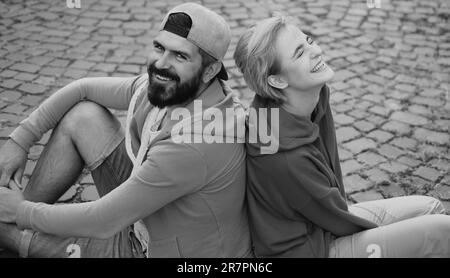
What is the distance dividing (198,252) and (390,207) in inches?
48.6

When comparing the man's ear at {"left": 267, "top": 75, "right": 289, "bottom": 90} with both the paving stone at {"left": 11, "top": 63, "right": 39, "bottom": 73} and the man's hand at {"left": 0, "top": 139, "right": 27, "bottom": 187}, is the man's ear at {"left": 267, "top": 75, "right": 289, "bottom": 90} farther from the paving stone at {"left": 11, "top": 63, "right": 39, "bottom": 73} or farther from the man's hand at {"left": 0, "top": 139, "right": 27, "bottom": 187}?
the paving stone at {"left": 11, "top": 63, "right": 39, "bottom": 73}

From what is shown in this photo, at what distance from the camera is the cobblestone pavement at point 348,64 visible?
4426mm

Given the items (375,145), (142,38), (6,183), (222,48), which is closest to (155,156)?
(222,48)

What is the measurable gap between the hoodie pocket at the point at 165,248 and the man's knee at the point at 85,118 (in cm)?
86

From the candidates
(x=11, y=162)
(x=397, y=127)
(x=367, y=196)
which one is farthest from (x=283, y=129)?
(x=397, y=127)

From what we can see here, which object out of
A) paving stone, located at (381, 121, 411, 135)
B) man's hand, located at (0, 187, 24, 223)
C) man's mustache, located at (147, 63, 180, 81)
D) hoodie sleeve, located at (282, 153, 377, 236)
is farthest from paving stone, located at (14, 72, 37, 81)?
hoodie sleeve, located at (282, 153, 377, 236)

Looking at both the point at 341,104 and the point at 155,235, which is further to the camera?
the point at 341,104

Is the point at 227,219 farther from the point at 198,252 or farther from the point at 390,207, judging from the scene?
the point at 390,207

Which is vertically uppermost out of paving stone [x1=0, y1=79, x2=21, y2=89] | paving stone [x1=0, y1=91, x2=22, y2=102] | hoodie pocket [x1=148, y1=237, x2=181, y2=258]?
hoodie pocket [x1=148, y1=237, x2=181, y2=258]

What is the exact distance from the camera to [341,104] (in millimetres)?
5254

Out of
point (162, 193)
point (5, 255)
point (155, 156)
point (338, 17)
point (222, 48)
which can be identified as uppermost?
point (222, 48)

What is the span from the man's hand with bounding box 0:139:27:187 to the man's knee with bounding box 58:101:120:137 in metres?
0.30

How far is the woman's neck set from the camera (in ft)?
8.70

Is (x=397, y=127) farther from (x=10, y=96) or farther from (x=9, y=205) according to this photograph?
(x=10, y=96)
